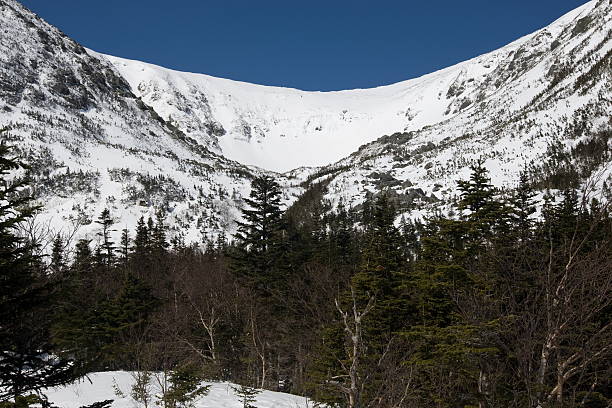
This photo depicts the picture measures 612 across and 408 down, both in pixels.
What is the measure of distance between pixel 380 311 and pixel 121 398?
39.8 ft

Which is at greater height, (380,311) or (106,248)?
Result: (106,248)

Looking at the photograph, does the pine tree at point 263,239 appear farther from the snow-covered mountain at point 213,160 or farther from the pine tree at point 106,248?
the snow-covered mountain at point 213,160

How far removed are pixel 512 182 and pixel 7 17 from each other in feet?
679

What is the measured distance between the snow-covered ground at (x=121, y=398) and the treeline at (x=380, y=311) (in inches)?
55.8

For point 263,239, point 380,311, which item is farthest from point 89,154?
point 380,311

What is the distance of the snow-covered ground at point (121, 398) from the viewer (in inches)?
809

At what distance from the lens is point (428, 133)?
522 ft

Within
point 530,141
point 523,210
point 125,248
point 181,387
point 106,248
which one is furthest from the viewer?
point 530,141

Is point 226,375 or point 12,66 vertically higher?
point 12,66

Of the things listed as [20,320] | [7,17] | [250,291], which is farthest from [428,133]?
[7,17]

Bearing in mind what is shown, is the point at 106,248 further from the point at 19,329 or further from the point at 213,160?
the point at 213,160

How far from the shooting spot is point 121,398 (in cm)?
2095

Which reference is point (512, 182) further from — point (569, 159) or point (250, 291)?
point (250, 291)

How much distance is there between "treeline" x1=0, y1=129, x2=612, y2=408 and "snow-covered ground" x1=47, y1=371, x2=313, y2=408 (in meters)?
1.42
